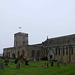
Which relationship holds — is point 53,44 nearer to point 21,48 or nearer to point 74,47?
point 74,47

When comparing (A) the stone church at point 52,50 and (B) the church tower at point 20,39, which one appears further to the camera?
(B) the church tower at point 20,39

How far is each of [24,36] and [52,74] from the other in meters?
44.1

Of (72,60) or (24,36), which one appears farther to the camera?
(24,36)

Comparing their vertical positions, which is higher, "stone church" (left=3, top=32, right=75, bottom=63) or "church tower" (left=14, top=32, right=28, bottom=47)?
"church tower" (left=14, top=32, right=28, bottom=47)

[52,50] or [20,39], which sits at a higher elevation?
[20,39]

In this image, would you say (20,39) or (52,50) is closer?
(52,50)

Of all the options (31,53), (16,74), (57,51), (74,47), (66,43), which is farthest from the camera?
(31,53)

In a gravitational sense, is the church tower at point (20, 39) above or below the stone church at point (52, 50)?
above

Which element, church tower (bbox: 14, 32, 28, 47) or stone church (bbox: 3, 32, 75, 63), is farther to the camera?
church tower (bbox: 14, 32, 28, 47)

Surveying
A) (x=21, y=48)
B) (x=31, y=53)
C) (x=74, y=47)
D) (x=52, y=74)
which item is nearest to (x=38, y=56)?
(x=31, y=53)

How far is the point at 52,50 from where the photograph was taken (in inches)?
1556

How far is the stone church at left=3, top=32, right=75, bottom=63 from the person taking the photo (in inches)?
1342

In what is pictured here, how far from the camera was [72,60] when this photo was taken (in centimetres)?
3312

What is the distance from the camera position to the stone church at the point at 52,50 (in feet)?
112
